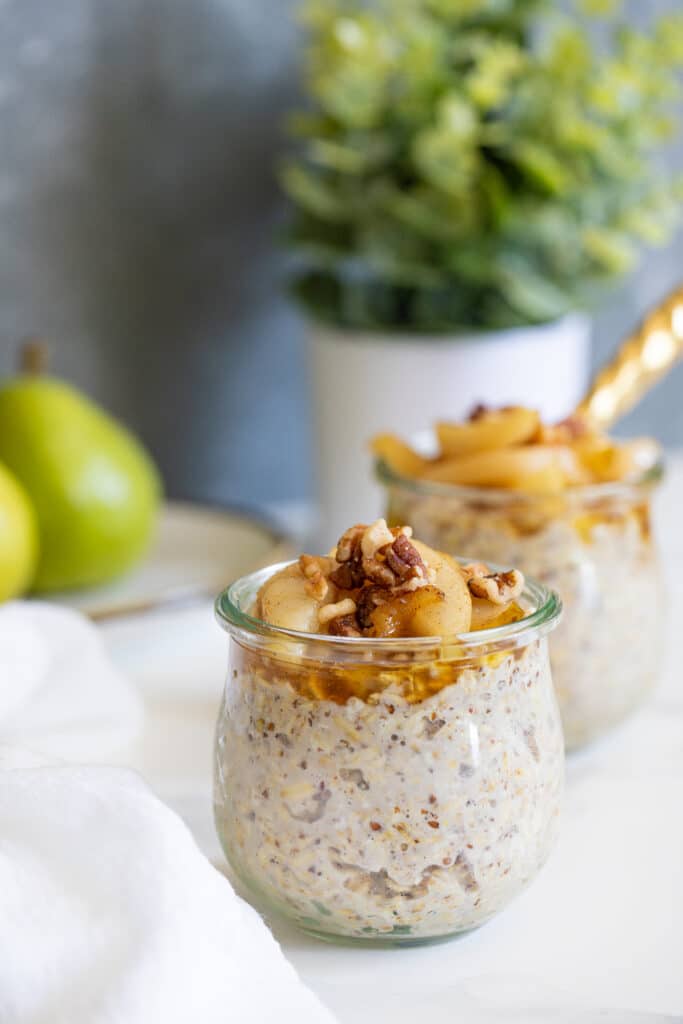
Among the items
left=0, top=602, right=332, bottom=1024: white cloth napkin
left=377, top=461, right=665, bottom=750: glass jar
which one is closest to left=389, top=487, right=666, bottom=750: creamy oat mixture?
left=377, top=461, right=665, bottom=750: glass jar

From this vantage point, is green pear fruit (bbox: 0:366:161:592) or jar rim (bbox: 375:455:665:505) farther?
green pear fruit (bbox: 0:366:161:592)

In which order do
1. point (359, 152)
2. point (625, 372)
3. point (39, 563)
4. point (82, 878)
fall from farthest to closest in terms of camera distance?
point (359, 152)
point (39, 563)
point (625, 372)
point (82, 878)

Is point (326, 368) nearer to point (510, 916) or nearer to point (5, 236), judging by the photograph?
point (5, 236)

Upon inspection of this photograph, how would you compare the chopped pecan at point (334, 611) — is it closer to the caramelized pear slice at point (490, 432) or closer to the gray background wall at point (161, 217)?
the caramelized pear slice at point (490, 432)

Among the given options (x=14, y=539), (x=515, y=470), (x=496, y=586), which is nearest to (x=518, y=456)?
(x=515, y=470)

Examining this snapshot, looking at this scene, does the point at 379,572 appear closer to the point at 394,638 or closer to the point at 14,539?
the point at 394,638

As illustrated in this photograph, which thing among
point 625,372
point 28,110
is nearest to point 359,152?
point 28,110

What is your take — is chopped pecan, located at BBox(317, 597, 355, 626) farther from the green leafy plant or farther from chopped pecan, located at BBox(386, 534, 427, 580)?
the green leafy plant
